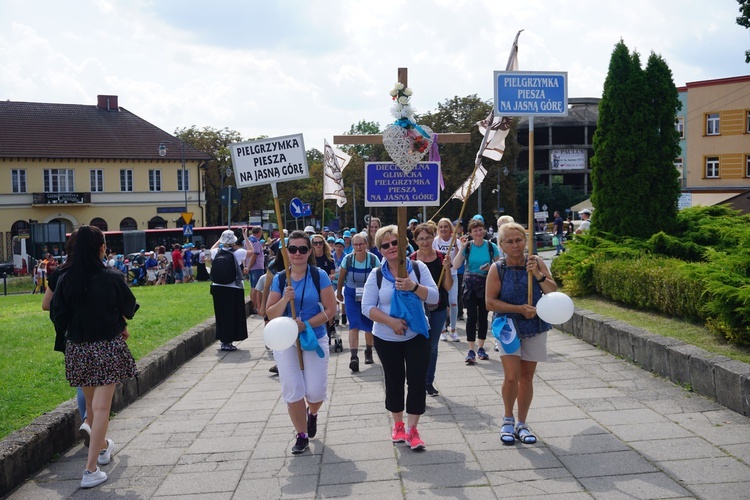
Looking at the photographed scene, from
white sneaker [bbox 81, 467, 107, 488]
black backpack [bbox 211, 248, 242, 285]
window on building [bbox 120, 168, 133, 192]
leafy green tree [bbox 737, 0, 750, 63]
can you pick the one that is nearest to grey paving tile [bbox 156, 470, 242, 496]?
white sneaker [bbox 81, 467, 107, 488]

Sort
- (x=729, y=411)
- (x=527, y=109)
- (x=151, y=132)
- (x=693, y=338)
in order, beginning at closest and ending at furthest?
(x=729, y=411) < (x=527, y=109) < (x=693, y=338) < (x=151, y=132)

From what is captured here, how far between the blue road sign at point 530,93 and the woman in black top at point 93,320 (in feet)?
12.2

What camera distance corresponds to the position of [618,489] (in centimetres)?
502

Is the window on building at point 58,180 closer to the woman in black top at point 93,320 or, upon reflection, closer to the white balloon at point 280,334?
the woman in black top at point 93,320

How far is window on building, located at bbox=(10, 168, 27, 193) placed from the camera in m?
58.8

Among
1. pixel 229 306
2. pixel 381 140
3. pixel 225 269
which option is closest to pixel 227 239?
pixel 225 269

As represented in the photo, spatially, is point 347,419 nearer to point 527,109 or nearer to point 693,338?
point 527,109

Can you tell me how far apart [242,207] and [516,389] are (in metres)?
63.3

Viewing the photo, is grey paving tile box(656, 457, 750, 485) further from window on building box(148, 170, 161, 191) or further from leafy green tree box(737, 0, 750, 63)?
window on building box(148, 170, 161, 191)

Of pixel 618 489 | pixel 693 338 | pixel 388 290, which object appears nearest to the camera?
pixel 618 489

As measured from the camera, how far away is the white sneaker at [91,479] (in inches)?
222

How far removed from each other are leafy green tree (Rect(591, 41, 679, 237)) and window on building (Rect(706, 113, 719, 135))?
4290 cm

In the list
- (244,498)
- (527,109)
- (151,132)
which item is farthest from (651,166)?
(151,132)

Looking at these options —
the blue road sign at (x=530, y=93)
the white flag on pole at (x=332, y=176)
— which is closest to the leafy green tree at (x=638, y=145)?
the white flag on pole at (x=332, y=176)
